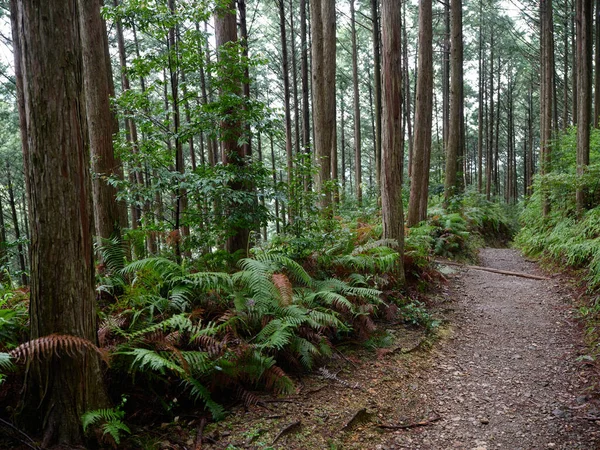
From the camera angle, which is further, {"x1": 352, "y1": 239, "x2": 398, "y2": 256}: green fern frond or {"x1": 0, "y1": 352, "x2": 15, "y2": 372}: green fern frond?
{"x1": 352, "y1": 239, "x2": 398, "y2": 256}: green fern frond

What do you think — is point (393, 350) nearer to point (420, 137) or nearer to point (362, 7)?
point (420, 137)

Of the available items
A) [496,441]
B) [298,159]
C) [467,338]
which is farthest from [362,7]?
[496,441]

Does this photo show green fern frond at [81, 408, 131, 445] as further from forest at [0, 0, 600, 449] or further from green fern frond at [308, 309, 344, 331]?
green fern frond at [308, 309, 344, 331]

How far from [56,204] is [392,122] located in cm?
586

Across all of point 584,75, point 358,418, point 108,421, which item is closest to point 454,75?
point 584,75

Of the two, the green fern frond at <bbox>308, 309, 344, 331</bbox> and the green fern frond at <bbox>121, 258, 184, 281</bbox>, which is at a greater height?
the green fern frond at <bbox>121, 258, 184, 281</bbox>

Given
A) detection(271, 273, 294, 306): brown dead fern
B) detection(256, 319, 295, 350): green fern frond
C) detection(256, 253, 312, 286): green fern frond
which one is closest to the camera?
detection(256, 319, 295, 350): green fern frond

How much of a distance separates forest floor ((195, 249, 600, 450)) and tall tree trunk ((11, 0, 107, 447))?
1102 millimetres

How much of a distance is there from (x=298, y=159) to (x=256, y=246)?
6.00 ft

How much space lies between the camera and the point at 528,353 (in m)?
5.40

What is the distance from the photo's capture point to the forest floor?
345 cm

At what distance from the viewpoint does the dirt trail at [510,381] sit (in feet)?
11.8

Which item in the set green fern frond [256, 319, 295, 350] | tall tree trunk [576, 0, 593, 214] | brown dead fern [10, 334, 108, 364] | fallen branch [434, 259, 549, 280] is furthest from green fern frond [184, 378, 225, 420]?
tall tree trunk [576, 0, 593, 214]

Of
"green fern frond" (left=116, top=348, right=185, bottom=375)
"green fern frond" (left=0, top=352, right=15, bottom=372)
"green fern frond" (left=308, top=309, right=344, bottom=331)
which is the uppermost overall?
"green fern frond" (left=0, top=352, right=15, bottom=372)
